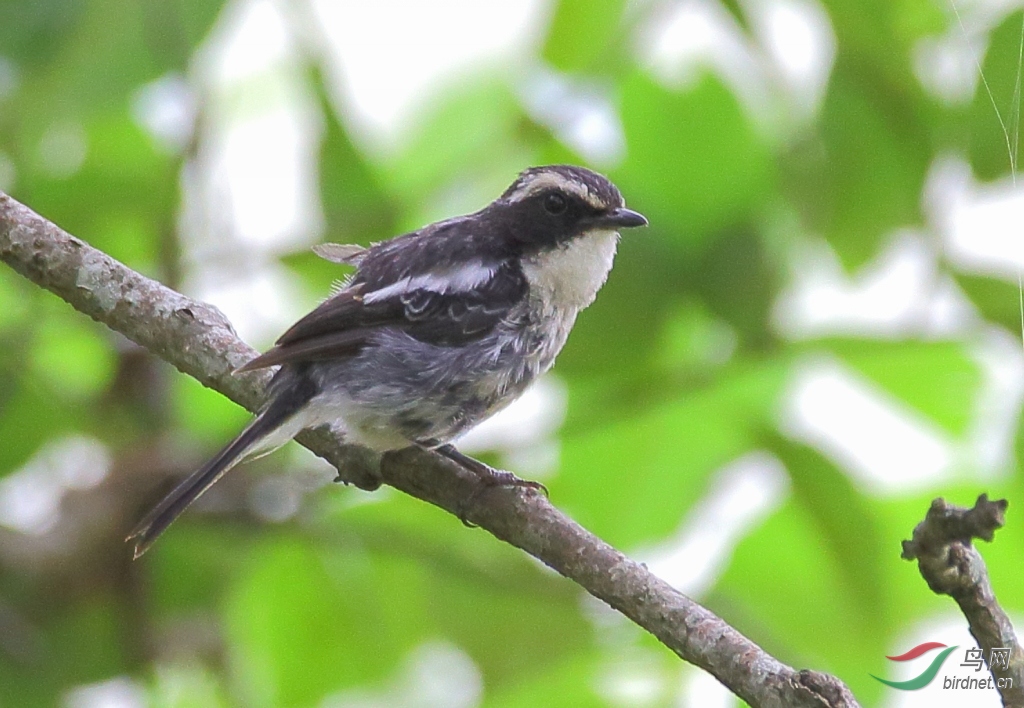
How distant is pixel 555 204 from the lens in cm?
393

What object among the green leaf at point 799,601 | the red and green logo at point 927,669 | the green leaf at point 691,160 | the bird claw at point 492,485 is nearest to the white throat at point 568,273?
the green leaf at point 691,160

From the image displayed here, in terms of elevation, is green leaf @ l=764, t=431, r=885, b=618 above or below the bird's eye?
below

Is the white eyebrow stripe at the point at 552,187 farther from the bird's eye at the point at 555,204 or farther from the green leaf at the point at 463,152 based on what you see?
the green leaf at the point at 463,152

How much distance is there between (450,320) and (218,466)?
0.86 metres

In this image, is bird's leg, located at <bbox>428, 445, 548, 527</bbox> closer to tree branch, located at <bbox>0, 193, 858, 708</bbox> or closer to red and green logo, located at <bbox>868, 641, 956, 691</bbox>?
tree branch, located at <bbox>0, 193, 858, 708</bbox>

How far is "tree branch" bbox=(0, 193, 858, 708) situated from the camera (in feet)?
8.07

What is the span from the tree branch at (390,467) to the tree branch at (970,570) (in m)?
0.40

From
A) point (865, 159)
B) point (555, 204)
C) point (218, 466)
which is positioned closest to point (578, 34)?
point (555, 204)

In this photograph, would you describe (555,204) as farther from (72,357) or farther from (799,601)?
(72,357)

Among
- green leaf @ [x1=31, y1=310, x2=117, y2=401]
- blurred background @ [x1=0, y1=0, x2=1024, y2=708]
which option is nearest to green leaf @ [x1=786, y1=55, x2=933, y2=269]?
blurred background @ [x1=0, y1=0, x2=1024, y2=708]

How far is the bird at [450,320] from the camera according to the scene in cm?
353

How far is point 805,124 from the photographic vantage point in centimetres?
410

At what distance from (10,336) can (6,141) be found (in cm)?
63

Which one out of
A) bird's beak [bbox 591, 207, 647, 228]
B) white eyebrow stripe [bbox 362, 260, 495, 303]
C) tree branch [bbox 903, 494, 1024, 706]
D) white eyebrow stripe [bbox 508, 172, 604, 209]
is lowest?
tree branch [bbox 903, 494, 1024, 706]
